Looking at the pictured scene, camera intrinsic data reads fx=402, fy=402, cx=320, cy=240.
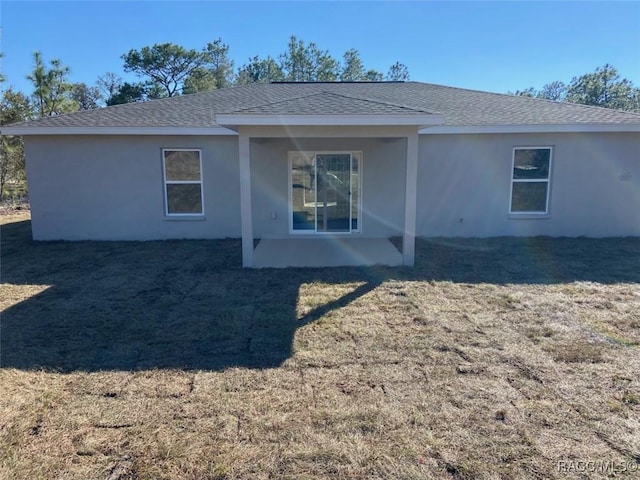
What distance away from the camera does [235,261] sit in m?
8.26

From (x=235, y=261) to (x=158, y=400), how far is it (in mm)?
4875

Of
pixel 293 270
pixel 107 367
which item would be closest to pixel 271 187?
pixel 293 270

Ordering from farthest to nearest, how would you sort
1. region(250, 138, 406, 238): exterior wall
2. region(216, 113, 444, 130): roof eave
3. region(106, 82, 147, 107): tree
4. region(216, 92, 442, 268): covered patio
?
region(106, 82, 147, 107): tree
region(250, 138, 406, 238): exterior wall
region(216, 92, 442, 268): covered patio
region(216, 113, 444, 130): roof eave

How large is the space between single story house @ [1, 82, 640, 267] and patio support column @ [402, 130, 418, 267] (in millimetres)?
1831

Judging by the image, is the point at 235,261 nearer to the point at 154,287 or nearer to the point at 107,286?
the point at 154,287

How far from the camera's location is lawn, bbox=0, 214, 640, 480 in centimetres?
279

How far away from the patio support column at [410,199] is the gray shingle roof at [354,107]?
31.8 inches

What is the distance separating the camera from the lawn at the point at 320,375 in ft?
9.15

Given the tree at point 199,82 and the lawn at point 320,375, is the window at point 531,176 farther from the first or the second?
the tree at point 199,82

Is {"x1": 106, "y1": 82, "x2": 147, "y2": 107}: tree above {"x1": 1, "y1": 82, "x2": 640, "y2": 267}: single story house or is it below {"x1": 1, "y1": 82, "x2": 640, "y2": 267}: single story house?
above

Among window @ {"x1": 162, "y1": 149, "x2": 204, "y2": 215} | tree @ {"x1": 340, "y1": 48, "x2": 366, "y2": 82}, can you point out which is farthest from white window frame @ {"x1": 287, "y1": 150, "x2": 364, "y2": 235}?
tree @ {"x1": 340, "y1": 48, "x2": 366, "y2": 82}

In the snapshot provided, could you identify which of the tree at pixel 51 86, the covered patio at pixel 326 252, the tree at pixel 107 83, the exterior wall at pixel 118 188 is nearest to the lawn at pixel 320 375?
the covered patio at pixel 326 252

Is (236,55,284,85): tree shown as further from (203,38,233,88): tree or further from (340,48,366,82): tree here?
(340,48,366,82): tree

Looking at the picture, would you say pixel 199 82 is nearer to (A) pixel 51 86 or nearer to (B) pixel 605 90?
(A) pixel 51 86
